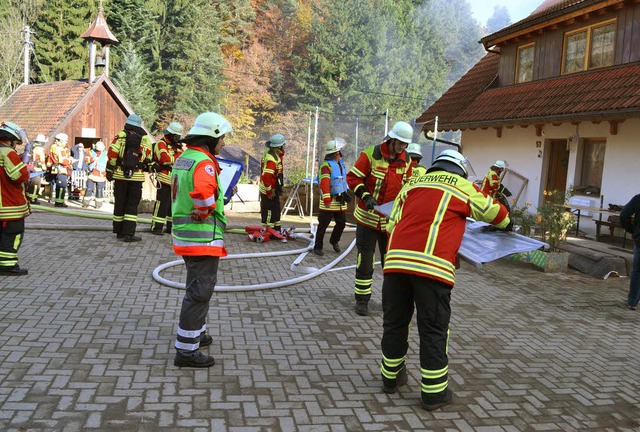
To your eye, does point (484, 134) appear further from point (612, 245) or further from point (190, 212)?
point (190, 212)

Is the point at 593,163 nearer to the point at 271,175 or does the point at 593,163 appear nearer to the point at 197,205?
the point at 271,175

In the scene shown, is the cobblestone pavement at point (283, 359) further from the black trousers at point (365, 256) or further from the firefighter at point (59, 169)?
the firefighter at point (59, 169)

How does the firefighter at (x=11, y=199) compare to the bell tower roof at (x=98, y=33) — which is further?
the bell tower roof at (x=98, y=33)

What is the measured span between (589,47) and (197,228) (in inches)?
478

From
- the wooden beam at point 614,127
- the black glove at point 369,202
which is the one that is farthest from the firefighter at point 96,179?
the wooden beam at point 614,127

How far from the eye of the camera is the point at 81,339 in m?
4.95

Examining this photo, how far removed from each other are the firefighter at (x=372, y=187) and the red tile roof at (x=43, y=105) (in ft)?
65.4

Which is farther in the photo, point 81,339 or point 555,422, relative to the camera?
point 81,339

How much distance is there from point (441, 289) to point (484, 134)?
13.8 metres

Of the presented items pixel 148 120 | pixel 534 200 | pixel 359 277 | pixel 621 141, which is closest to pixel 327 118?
pixel 148 120

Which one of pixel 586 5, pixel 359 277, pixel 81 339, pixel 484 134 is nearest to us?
pixel 81 339

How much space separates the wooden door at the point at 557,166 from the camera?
1423 centimetres

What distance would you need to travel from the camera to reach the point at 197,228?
14.8 feet

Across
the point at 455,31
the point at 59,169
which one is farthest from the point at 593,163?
the point at 455,31
